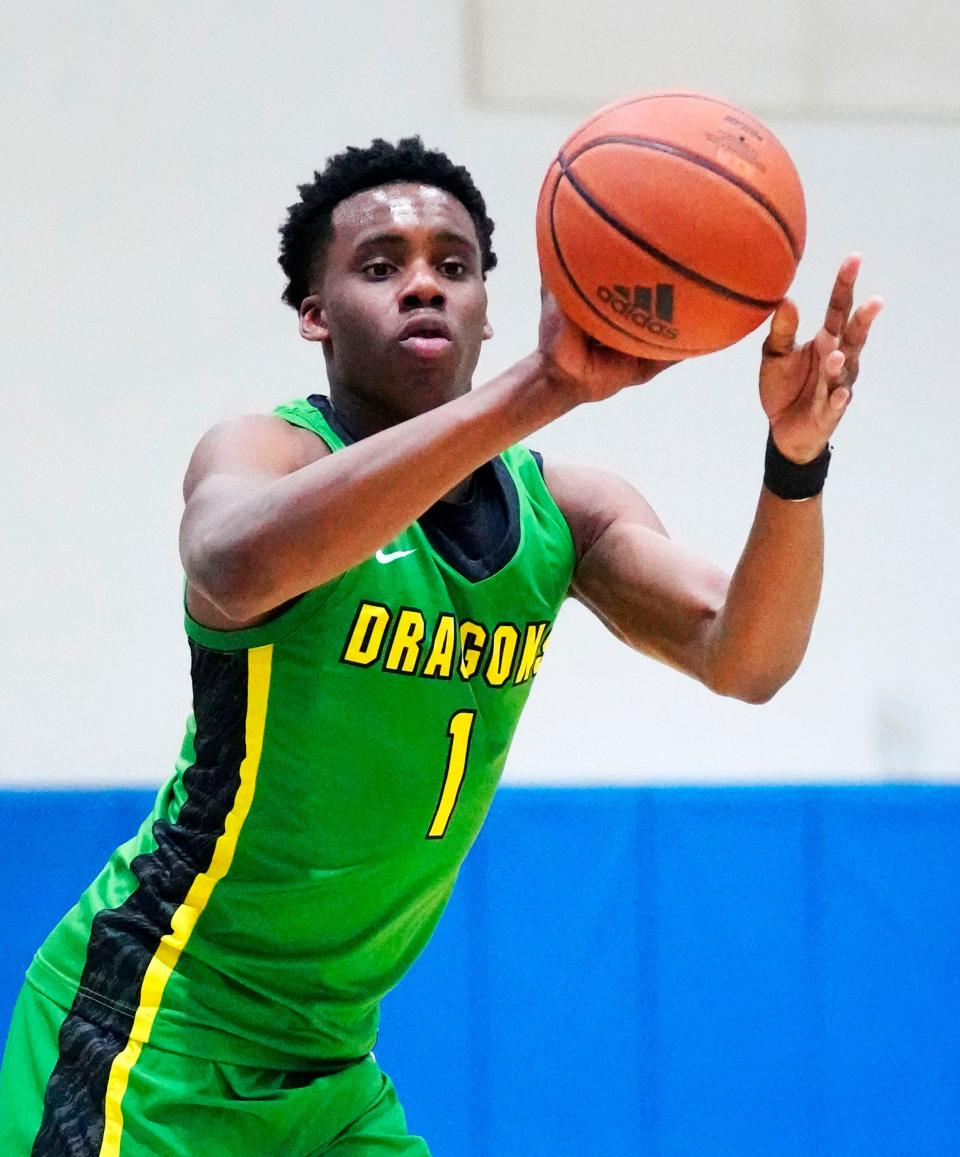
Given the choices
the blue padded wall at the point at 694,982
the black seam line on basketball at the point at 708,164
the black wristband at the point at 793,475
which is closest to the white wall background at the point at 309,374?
the blue padded wall at the point at 694,982

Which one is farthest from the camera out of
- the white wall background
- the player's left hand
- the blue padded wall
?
the white wall background

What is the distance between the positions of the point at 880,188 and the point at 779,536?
2.14m

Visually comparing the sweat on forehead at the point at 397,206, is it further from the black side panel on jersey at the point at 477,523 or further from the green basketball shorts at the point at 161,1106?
the green basketball shorts at the point at 161,1106

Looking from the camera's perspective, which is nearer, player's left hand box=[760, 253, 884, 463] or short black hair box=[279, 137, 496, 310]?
player's left hand box=[760, 253, 884, 463]

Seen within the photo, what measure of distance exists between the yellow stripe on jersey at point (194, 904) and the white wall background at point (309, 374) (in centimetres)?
145

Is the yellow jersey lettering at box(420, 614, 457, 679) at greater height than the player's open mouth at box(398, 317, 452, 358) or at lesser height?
lesser

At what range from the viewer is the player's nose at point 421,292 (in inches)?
80.6

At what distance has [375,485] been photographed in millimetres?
1558

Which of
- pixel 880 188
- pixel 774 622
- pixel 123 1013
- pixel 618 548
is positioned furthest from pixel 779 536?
pixel 880 188

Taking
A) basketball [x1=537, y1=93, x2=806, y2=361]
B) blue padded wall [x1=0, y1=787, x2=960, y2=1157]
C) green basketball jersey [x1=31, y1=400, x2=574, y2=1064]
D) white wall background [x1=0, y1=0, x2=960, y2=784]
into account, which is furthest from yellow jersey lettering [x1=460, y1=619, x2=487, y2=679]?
white wall background [x1=0, y1=0, x2=960, y2=784]

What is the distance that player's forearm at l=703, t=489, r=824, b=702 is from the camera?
6.24 feet

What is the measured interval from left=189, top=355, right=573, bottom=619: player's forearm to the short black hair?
29.1 inches

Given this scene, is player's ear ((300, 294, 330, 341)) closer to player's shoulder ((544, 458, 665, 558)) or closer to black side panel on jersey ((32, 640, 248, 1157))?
player's shoulder ((544, 458, 665, 558))

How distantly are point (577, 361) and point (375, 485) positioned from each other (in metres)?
0.24
